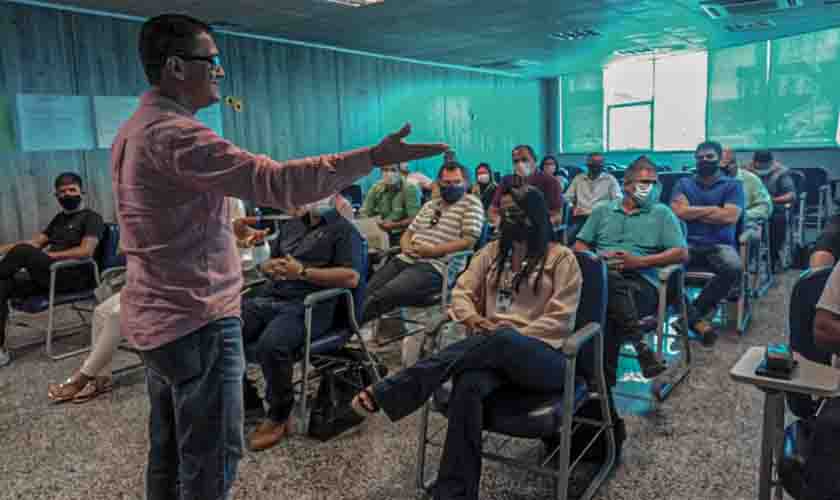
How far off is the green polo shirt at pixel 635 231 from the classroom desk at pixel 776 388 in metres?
1.76

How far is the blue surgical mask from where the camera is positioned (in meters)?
4.16

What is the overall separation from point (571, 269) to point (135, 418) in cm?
222

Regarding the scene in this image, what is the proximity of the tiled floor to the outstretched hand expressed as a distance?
1.49 meters

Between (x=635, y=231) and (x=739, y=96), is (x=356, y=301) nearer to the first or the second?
(x=635, y=231)

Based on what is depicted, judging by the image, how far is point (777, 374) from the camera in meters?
1.44

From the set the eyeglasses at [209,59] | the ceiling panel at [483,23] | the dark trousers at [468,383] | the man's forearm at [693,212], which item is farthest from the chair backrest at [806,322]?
the ceiling panel at [483,23]

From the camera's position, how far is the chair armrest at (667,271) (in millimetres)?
3024

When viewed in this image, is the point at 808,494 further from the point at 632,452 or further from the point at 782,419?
the point at 632,452

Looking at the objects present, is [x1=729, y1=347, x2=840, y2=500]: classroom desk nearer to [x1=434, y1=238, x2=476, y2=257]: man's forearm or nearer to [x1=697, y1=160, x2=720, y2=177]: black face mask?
[x1=434, y1=238, x2=476, y2=257]: man's forearm

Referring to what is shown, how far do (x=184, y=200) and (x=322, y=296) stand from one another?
1.46 m

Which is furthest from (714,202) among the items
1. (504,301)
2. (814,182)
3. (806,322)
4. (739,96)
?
(739,96)

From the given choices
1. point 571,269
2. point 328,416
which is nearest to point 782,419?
point 571,269

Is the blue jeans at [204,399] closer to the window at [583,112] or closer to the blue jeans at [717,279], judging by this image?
the blue jeans at [717,279]

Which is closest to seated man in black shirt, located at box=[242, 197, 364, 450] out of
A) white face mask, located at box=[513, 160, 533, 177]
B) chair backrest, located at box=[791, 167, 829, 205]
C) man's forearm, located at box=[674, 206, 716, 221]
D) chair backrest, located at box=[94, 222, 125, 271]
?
chair backrest, located at box=[94, 222, 125, 271]
